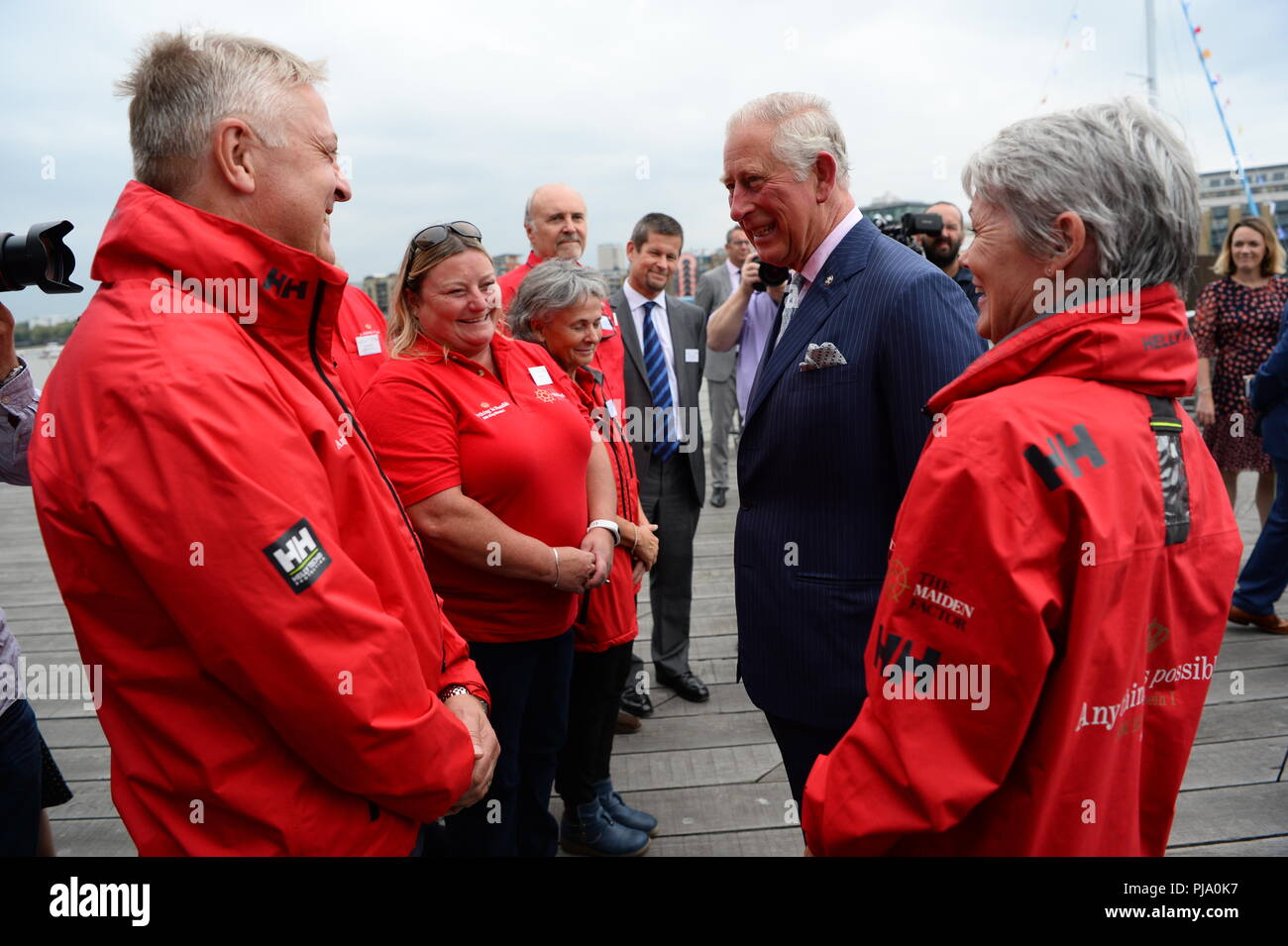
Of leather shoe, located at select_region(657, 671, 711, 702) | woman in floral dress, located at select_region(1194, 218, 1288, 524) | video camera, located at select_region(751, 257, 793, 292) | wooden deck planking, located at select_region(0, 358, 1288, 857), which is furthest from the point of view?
woman in floral dress, located at select_region(1194, 218, 1288, 524)

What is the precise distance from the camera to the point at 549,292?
272 cm

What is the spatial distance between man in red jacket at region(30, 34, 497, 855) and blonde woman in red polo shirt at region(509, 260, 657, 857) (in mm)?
1318

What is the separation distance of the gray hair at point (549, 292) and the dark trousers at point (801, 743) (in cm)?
144

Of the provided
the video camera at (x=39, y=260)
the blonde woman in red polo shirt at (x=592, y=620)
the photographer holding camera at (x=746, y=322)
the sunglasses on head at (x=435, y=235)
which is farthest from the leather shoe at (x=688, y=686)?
the video camera at (x=39, y=260)

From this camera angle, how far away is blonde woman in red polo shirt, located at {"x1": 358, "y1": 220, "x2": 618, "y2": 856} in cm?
208

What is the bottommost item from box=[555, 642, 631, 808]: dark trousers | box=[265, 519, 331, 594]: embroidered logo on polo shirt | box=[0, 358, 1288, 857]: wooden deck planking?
box=[0, 358, 1288, 857]: wooden deck planking

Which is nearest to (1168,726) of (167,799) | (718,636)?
(167,799)

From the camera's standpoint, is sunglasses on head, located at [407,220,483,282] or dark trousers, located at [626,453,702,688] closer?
sunglasses on head, located at [407,220,483,282]

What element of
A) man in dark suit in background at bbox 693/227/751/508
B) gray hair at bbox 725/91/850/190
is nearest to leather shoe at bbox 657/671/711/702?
gray hair at bbox 725/91/850/190

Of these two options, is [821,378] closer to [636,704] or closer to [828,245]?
[828,245]

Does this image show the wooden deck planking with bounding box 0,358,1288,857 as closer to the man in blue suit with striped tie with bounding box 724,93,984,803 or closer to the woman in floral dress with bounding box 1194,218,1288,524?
the man in blue suit with striped tie with bounding box 724,93,984,803

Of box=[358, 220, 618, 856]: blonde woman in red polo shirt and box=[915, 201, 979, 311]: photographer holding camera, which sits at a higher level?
box=[915, 201, 979, 311]: photographer holding camera
